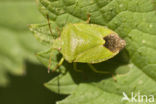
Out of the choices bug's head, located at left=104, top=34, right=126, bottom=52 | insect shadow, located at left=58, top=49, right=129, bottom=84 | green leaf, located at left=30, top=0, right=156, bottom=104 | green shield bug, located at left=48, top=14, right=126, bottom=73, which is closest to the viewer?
green leaf, located at left=30, top=0, right=156, bottom=104

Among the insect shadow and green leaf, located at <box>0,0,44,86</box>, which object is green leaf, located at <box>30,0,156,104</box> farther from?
green leaf, located at <box>0,0,44,86</box>

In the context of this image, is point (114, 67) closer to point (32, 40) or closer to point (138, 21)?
point (138, 21)

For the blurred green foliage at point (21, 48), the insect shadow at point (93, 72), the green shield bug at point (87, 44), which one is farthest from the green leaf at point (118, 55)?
the blurred green foliage at point (21, 48)

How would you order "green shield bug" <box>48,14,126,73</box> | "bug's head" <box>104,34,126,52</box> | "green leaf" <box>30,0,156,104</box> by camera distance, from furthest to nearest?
1. "green shield bug" <box>48,14,126,73</box>
2. "bug's head" <box>104,34,126,52</box>
3. "green leaf" <box>30,0,156,104</box>

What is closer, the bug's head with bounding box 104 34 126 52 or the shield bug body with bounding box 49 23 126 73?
the bug's head with bounding box 104 34 126 52

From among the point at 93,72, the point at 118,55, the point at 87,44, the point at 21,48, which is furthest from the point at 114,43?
the point at 21,48

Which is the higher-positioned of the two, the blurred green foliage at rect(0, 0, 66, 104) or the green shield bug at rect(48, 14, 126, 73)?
the green shield bug at rect(48, 14, 126, 73)

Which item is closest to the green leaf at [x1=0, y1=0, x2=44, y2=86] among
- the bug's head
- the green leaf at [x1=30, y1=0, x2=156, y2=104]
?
the green leaf at [x1=30, y1=0, x2=156, y2=104]
